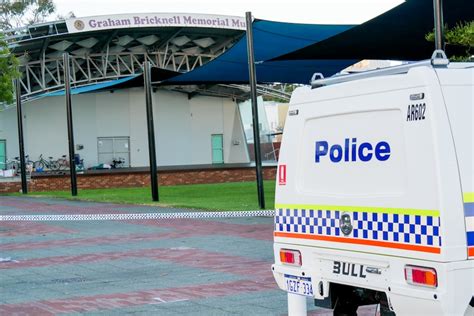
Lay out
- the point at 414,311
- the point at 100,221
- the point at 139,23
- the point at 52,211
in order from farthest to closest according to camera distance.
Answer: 1. the point at 139,23
2. the point at 52,211
3. the point at 100,221
4. the point at 414,311

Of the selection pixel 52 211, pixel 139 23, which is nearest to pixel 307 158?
pixel 52 211

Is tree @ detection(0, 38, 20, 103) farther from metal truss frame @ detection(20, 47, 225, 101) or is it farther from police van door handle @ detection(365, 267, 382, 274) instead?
police van door handle @ detection(365, 267, 382, 274)

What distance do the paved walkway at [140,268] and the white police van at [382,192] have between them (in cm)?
191

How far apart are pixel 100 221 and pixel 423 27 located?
913cm

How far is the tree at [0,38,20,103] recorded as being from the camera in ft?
91.8

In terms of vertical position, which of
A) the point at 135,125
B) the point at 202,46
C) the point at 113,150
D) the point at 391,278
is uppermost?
the point at 202,46

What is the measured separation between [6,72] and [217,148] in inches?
858

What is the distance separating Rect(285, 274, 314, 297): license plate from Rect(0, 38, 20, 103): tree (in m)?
24.0

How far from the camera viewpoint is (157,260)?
1118 cm

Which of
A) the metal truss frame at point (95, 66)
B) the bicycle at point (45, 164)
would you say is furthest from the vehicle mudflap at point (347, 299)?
the bicycle at point (45, 164)

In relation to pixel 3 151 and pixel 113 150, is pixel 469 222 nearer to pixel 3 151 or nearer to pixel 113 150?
pixel 3 151

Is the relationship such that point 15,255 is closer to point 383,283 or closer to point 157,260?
point 157,260

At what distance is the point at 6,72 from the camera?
28.7 meters

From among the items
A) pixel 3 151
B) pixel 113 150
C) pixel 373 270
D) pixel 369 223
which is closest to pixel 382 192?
pixel 369 223
